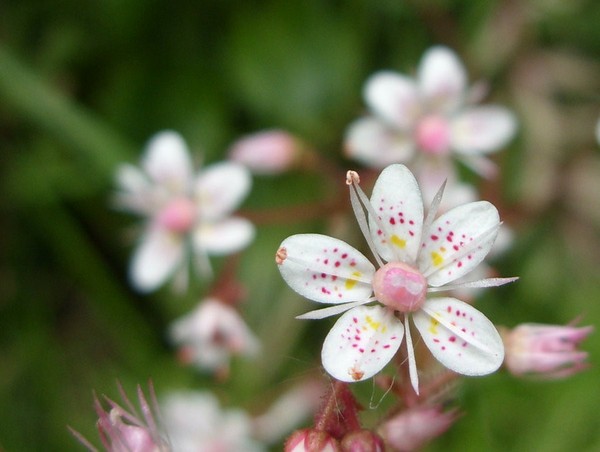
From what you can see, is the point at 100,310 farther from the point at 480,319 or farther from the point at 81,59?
the point at 480,319

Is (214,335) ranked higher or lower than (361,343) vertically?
higher

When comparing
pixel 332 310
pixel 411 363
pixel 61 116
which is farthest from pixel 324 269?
pixel 61 116

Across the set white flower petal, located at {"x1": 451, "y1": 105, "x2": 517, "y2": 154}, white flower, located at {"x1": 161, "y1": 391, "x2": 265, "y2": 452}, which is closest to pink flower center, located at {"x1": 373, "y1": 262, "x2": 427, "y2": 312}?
white flower petal, located at {"x1": 451, "y1": 105, "x2": 517, "y2": 154}

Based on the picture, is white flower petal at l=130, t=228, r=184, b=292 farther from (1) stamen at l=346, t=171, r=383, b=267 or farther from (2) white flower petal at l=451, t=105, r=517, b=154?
(1) stamen at l=346, t=171, r=383, b=267

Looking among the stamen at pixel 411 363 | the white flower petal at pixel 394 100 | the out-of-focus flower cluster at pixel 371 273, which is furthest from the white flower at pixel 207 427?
the stamen at pixel 411 363

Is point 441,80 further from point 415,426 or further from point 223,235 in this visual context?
point 415,426

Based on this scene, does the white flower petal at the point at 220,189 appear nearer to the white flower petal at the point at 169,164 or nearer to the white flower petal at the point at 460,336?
the white flower petal at the point at 169,164

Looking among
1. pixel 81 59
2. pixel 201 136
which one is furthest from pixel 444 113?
pixel 81 59
